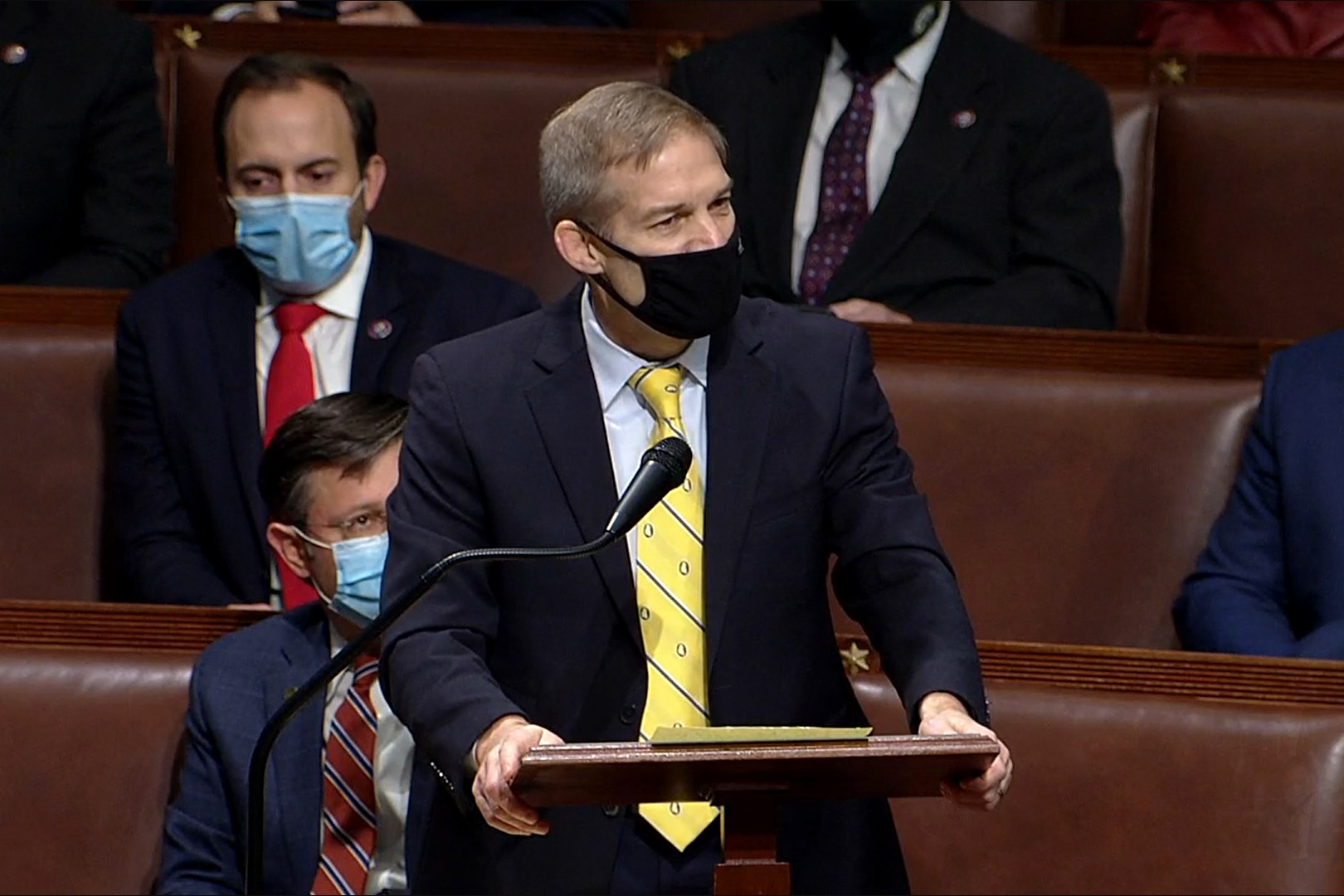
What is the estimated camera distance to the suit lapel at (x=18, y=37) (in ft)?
5.59

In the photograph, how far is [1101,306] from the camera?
5.24 ft

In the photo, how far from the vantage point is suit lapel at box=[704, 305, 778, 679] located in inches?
37.7

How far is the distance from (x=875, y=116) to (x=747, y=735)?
40.4 inches

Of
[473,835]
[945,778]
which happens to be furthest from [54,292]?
[945,778]

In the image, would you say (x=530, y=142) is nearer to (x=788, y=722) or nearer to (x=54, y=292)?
(x=54, y=292)

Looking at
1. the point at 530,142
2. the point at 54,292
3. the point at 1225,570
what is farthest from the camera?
the point at 530,142

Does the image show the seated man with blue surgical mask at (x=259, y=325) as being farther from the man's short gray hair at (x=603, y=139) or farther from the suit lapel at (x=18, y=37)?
the man's short gray hair at (x=603, y=139)

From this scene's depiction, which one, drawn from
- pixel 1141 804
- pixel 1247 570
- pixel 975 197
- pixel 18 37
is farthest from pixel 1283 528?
pixel 18 37

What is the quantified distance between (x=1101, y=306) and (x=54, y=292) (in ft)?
2.53

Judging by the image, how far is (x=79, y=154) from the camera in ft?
5.58

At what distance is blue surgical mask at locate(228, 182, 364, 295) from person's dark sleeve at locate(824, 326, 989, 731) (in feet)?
1.88

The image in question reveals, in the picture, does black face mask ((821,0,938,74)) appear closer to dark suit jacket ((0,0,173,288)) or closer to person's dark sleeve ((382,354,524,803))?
dark suit jacket ((0,0,173,288))

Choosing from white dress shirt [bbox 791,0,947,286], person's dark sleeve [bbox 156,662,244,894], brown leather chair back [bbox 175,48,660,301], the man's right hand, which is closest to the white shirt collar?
white dress shirt [bbox 791,0,947,286]

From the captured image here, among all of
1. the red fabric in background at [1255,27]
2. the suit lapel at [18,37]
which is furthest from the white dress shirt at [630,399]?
the red fabric in background at [1255,27]
